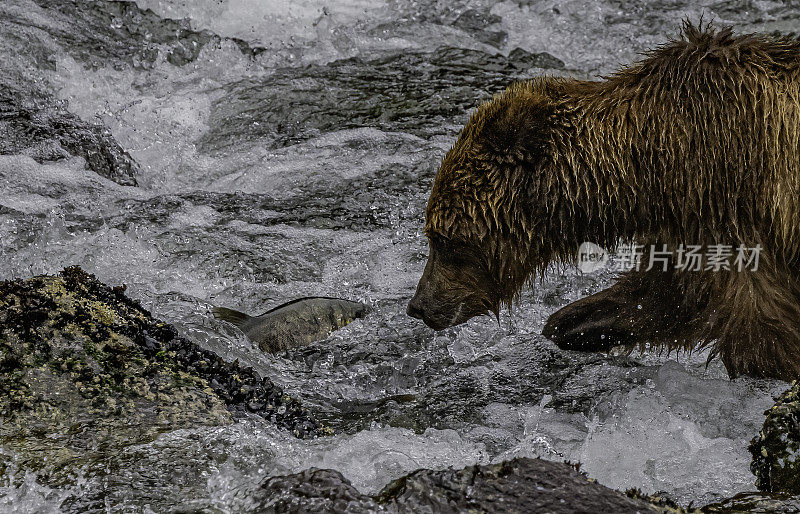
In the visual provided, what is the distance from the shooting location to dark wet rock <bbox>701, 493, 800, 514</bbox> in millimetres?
3320

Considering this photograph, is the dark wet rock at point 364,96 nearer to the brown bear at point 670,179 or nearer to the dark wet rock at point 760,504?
the brown bear at point 670,179

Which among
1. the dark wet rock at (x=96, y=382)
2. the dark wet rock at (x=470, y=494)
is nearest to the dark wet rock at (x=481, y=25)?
the dark wet rock at (x=96, y=382)

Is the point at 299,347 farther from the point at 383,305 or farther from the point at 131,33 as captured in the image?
the point at 131,33

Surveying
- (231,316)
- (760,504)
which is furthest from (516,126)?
(231,316)

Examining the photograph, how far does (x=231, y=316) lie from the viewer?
5.96 meters

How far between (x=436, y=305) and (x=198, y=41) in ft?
18.3

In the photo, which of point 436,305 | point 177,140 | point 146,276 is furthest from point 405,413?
point 177,140

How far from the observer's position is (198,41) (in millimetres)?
9469

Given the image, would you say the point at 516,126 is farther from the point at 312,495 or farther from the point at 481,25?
the point at 481,25

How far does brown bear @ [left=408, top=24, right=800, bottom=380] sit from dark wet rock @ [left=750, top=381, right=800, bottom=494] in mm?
760

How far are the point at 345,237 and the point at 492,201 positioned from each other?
2.72 m

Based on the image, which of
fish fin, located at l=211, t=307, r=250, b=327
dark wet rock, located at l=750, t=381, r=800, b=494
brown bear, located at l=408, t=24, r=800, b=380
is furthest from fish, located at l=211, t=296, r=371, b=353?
dark wet rock, located at l=750, t=381, r=800, b=494

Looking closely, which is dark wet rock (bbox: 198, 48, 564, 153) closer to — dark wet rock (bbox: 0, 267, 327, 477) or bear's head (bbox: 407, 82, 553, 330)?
bear's head (bbox: 407, 82, 553, 330)

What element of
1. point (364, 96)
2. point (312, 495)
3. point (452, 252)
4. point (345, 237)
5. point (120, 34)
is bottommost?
point (345, 237)
